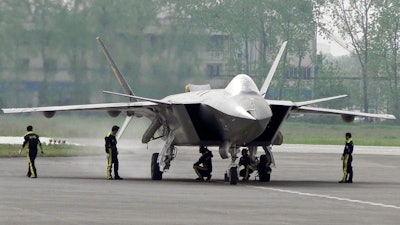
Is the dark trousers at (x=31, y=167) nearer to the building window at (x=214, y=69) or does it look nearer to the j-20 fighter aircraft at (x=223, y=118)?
the j-20 fighter aircraft at (x=223, y=118)

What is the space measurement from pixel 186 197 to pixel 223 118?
5320 mm

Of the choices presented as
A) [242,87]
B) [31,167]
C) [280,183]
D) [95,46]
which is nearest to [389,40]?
[95,46]

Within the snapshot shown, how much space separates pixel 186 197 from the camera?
72.6 ft

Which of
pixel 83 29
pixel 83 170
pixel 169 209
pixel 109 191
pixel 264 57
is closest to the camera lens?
pixel 169 209

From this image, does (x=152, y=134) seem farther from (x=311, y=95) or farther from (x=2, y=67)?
(x=311, y=95)

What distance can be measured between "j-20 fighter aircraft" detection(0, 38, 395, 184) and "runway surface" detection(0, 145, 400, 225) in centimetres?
75

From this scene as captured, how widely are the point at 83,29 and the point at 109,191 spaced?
63.8 feet

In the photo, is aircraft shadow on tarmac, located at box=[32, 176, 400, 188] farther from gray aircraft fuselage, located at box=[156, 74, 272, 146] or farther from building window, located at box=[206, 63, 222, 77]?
building window, located at box=[206, 63, 222, 77]

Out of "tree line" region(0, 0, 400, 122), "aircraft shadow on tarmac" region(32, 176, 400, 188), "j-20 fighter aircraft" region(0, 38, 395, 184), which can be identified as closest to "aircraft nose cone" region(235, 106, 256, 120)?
"j-20 fighter aircraft" region(0, 38, 395, 184)

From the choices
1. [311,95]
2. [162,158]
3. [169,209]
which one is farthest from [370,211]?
[311,95]

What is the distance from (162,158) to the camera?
95.8ft

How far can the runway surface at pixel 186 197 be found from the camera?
17.6 meters

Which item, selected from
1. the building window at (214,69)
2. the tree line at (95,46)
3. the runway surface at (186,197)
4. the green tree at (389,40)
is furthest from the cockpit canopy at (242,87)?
the green tree at (389,40)

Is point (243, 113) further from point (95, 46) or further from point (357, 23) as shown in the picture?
point (357, 23)
